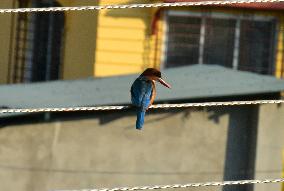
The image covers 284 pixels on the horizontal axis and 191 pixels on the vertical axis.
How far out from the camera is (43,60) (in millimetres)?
20234

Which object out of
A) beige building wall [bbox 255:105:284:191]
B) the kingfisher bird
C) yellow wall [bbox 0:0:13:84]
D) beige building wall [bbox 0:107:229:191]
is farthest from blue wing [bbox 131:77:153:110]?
yellow wall [bbox 0:0:13:84]

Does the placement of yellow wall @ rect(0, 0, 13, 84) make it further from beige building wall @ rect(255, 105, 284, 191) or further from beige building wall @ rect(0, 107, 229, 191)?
beige building wall @ rect(255, 105, 284, 191)

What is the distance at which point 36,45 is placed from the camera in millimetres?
20391

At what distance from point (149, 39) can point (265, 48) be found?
1.66 m

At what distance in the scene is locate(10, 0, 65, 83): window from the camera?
65.5ft

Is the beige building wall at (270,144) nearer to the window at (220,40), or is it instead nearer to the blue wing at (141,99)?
the window at (220,40)

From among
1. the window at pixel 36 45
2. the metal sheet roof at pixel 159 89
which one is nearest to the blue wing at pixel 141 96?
the metal sheet roof at pixel 159 89

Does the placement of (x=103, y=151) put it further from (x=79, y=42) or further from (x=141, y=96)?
(x=141, y=96)

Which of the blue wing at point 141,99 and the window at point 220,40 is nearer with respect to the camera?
the blue wing at point 141,99

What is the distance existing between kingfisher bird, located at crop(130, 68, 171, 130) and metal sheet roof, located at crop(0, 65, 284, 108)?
379 cm

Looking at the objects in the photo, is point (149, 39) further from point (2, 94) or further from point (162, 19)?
point (2, 94)

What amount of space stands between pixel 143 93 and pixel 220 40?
6.46 metres

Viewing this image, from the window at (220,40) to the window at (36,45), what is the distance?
2.91 meters

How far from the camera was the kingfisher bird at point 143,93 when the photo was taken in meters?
11.2
